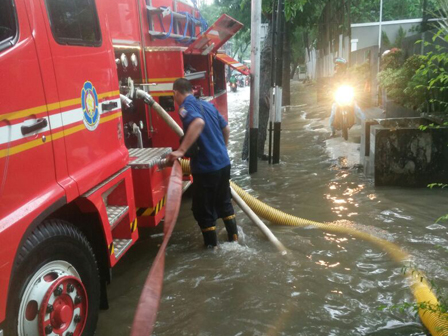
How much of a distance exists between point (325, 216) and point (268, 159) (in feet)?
11.7

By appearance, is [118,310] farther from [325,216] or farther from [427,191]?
[427,191]

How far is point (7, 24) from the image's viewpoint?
2.10 metres

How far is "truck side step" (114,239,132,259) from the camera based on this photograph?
3.14m

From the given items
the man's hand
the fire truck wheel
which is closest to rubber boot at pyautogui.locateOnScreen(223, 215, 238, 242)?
the man's hand

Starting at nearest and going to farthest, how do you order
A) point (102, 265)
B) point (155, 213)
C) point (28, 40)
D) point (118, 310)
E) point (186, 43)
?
point (28, 40) < point (102, 265) < point (118, 310) < point (155, 213) < point (186, 43)

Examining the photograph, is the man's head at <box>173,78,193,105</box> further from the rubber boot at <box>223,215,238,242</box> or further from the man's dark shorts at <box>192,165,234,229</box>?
the rubber boot at <box>223,215,238,242</box>

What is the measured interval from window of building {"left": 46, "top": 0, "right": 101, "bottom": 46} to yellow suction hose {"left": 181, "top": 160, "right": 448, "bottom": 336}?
Result: 7.59 feet

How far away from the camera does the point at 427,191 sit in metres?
6.15

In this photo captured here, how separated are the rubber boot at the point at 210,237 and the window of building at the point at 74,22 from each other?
2.31 m

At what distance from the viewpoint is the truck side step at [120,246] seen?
10.3 ft

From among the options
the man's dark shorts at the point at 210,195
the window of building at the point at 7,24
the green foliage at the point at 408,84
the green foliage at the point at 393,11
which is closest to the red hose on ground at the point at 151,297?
the man's dark shorts at the point at 210,195

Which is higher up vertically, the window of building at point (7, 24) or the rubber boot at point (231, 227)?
the window of building at point (7, 24)

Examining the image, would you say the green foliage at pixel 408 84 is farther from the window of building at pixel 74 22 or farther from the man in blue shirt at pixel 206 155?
the window of building at pixel 74 22

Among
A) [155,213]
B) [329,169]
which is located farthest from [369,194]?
[155,213]
